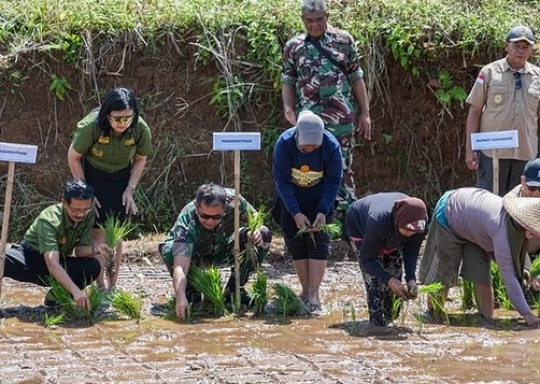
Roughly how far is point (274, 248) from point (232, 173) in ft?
3.84

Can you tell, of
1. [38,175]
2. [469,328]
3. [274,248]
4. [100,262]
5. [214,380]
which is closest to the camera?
[214,380]

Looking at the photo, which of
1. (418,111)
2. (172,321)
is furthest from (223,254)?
(418,111)

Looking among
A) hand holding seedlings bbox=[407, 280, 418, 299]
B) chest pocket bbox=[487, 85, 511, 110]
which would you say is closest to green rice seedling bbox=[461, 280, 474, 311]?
hand holding seedlings bbox=[407, 280, 418, 299]

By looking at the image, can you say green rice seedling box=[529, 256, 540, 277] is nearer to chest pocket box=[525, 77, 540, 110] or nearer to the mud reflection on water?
the mud reflection on water

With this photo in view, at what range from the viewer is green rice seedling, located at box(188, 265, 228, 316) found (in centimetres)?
831

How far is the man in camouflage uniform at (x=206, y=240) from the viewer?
26.8 ft

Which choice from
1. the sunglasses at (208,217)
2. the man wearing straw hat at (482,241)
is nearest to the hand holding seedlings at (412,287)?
the man wearing straw hat at (482,241)

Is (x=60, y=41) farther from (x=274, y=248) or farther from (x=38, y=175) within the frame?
(x=274, y=248)

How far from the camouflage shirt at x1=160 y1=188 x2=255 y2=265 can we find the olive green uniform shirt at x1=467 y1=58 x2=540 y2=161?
2.19 meters

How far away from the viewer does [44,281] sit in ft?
27.9

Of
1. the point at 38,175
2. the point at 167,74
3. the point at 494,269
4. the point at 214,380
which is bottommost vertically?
the point at 214,380

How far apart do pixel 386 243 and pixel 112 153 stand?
2.09m

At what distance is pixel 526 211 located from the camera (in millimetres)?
7617

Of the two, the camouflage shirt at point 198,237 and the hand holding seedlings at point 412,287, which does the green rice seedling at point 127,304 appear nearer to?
the camouflage shirt at point 198,237
